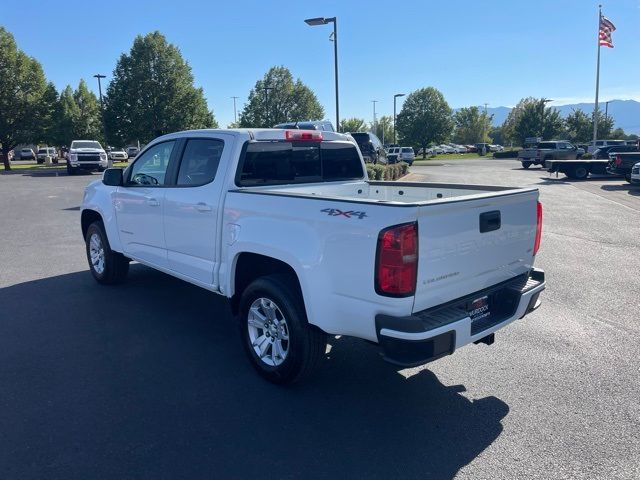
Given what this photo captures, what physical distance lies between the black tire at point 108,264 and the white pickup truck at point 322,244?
3.02 ft

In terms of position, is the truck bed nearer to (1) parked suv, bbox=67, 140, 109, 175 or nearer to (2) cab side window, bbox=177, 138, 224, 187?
(2) cab side window, bbox=177, 138, 224, 187

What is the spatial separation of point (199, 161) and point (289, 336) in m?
2.10

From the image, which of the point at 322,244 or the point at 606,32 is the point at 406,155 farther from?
the point at 322,244

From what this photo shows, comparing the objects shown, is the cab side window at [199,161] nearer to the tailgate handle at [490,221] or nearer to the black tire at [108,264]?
the black tire at [108,264]

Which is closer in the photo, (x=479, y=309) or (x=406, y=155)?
(x=479, y=309)

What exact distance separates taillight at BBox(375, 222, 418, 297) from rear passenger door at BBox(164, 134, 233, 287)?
73.5 inches

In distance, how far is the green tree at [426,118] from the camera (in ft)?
239

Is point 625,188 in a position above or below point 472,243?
below

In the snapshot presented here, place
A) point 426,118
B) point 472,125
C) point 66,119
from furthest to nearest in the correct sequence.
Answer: point 472,125, point 426,118, point 66,119

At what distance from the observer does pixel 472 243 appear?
356cm

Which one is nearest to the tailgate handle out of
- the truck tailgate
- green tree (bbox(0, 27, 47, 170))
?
the truck tailgate

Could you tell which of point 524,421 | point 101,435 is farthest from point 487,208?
point 101,435

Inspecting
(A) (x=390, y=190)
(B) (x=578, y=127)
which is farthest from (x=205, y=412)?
(B) (x=578, y=127)

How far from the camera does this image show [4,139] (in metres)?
43.1
